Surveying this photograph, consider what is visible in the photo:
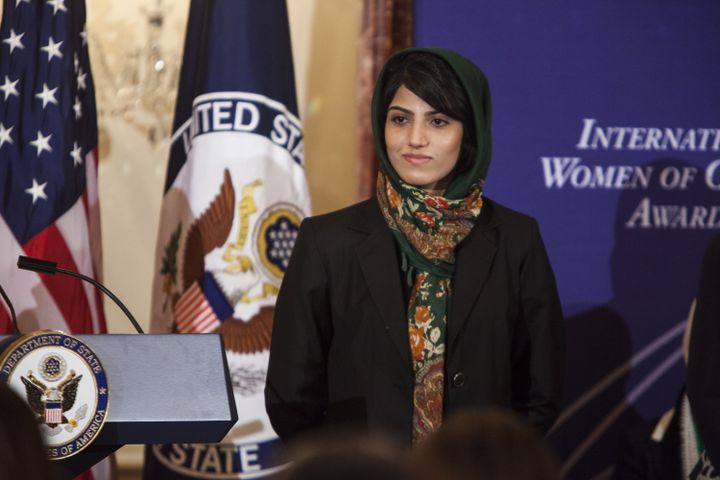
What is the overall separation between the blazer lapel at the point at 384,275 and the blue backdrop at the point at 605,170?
5.19 feet

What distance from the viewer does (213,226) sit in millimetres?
3270

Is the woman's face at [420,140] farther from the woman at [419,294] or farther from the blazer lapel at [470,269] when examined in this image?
the blazer lapel at [470,269]

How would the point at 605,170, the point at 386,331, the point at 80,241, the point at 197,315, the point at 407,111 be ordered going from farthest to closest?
1. the point at 605,170
2. the point at 197,315
3. the point at 80,241
4. the point at 407,111
5. the point at 386,331

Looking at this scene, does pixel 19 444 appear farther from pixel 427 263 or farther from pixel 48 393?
pixel 427 263

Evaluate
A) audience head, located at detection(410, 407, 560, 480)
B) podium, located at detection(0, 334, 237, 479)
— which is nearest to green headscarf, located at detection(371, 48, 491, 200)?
podium, located at detection(0, 334, 237, 479)

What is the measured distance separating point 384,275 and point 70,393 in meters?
0.80

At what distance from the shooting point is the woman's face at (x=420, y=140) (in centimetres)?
231

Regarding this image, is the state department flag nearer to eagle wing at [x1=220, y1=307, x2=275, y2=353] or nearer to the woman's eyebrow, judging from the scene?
eagle wing at [x1=220, y1=307, x2=275, y2=353]

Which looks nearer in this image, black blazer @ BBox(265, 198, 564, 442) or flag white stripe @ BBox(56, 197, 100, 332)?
black blazer @ BBox(265, 198, 564, 442)

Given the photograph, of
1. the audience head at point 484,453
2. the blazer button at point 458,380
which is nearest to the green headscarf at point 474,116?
the blazer button at point 458,380

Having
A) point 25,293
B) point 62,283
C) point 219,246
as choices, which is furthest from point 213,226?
point 25,293

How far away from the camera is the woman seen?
223 centimetres

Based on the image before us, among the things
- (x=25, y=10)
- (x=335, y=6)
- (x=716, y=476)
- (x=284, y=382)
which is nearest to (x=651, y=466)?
(x=716, y=476)

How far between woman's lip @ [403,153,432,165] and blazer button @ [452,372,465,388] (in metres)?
0.47
